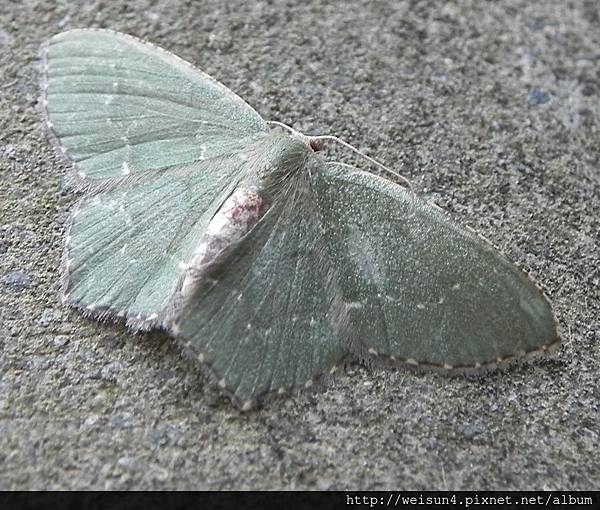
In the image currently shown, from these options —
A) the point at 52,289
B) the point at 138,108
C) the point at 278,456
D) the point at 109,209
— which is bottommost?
the point at 278,456

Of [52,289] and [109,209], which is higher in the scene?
[109,209]

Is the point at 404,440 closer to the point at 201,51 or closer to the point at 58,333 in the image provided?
the point at 58,333

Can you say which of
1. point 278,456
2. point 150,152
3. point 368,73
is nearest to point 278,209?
point 150,152

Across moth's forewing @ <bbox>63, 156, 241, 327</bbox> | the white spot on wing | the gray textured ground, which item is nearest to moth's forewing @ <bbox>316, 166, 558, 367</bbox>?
the white spot on wing

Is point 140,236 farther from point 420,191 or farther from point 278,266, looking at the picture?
point 420,191

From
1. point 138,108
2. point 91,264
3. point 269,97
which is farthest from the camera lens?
point 269,97

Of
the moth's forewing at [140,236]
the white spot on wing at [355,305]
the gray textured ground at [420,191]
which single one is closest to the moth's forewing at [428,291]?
the white spot on wing at [355,305]

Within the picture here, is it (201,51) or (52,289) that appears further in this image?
(201,51)

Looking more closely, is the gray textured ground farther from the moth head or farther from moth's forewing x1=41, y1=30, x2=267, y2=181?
the moth head

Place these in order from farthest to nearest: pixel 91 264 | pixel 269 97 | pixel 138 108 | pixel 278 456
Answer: pixel 269 97
pixel 138 108
pixel 91 264
pixel 278 456
